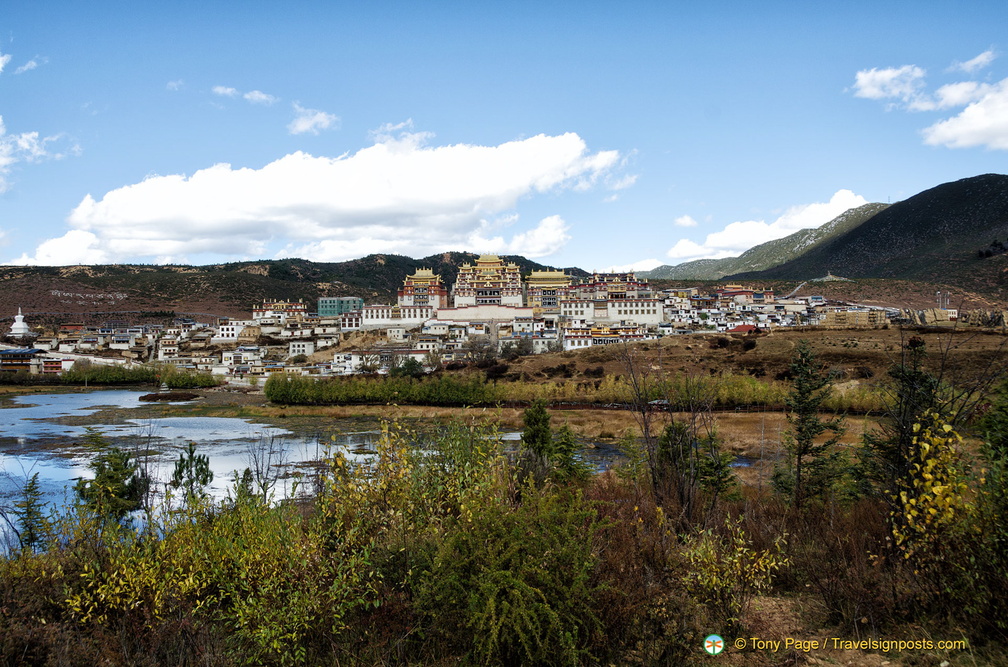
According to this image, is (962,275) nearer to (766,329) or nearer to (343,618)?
(766,329)

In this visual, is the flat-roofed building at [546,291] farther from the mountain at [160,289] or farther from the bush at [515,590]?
the bush at [515,590]

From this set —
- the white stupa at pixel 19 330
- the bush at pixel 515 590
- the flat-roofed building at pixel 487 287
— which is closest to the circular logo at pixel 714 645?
the bush at pixel 515 590

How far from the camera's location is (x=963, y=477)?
4.83m

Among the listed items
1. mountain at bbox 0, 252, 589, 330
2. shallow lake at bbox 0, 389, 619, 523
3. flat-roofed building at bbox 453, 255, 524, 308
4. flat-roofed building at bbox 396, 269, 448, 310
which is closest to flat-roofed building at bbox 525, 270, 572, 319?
flat-roofed building at bbox 453, 255, 524, 308

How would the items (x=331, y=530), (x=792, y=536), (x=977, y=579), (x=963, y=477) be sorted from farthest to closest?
(x=792, y=536)
(x=331, y=530)
(x=963, y=477)
(x=977, y=579)

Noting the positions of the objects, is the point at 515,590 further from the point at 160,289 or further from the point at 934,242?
the point at 934,242

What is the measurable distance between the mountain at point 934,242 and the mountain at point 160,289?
69.0m

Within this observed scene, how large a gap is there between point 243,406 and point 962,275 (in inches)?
3649

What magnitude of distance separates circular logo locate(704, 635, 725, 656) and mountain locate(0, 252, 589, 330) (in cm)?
10316

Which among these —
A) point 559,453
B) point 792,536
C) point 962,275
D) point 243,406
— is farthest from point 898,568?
point 962,275

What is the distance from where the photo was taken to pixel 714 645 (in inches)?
192

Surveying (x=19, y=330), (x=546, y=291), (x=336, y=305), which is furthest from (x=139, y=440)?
(x=336, y=305)

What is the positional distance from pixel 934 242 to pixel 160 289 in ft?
448

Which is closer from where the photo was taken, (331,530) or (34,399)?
(331,530)
